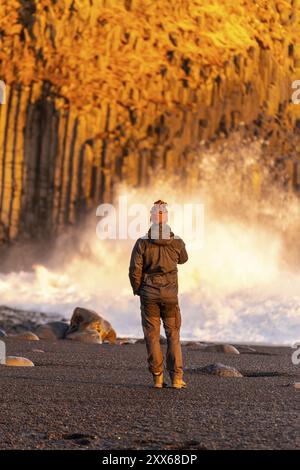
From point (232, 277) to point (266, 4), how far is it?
12.5 m

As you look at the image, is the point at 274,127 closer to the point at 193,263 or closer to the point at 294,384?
the point at 193,263

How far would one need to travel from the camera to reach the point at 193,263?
28203 mm

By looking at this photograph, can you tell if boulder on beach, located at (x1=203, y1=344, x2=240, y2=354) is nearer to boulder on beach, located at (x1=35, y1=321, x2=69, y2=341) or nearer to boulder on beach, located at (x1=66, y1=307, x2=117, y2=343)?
boulder on beach, located at (x1=66, y1=307, x2=117, y2=343)

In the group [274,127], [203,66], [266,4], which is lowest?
[274,127]

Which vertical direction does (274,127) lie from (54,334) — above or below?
above

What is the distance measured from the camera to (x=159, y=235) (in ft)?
26.9

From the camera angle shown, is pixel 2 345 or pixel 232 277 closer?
pixel 2 345

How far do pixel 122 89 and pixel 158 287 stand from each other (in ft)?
81.0

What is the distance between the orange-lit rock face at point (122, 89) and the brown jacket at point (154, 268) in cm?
2225

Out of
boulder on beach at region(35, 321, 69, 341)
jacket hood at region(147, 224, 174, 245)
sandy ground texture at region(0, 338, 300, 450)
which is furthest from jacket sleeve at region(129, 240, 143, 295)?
boulder on beach at region(35, 321, 69, 341)

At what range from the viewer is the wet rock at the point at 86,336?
1509cm

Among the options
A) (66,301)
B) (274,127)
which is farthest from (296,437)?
(274,127)

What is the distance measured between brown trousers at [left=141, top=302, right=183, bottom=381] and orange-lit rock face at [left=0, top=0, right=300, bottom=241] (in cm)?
2228

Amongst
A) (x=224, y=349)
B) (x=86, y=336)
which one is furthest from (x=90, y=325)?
(x=224, y=349)
